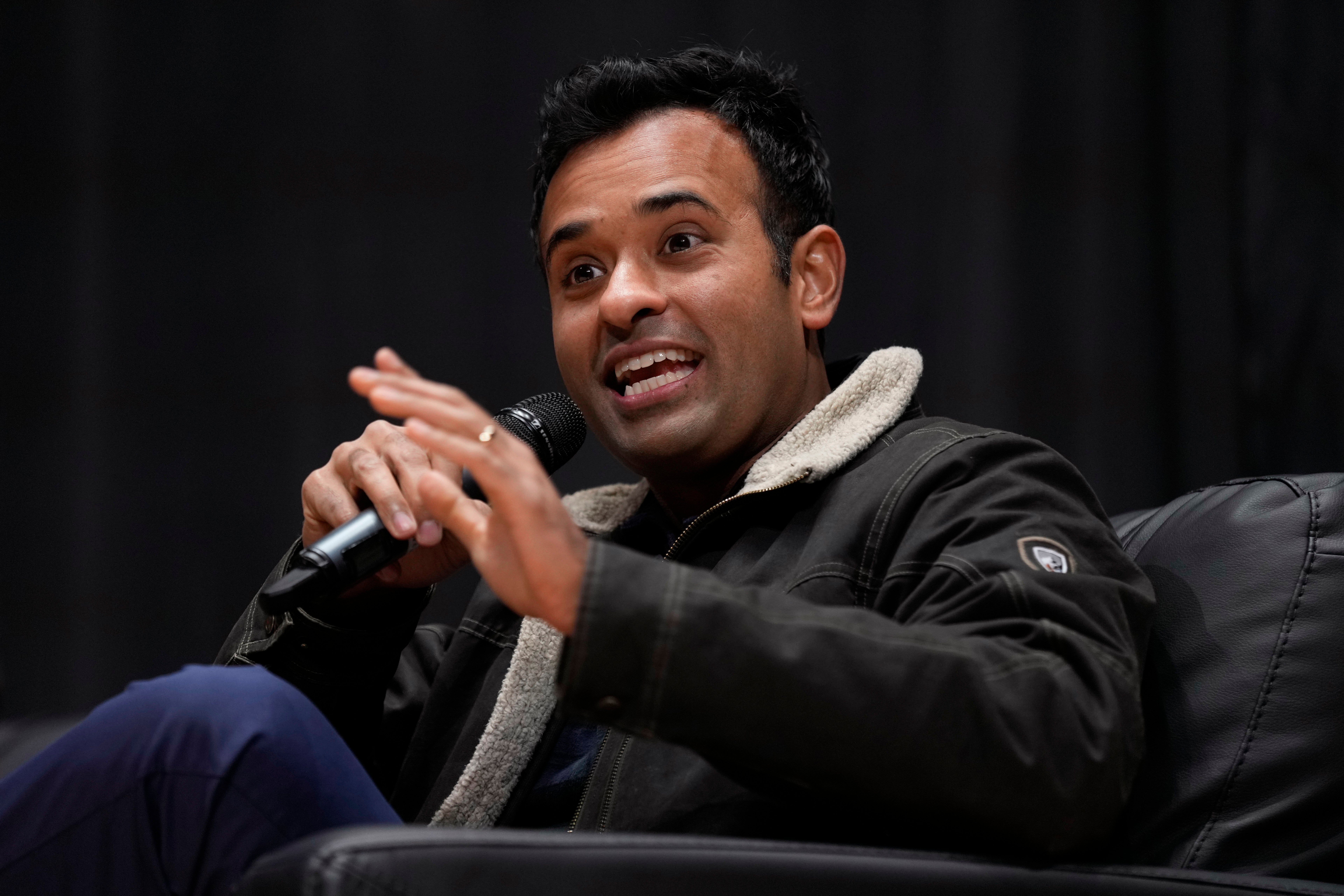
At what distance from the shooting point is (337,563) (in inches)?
36.6

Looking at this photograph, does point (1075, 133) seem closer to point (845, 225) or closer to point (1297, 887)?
point (845, 225)

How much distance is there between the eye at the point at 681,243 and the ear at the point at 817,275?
0.49 ft

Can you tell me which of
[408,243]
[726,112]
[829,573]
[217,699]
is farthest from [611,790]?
[408,243]

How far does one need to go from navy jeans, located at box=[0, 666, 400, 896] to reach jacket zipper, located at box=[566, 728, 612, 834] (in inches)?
11.6

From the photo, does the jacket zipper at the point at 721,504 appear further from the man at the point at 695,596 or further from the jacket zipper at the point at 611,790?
the jacket zipper at the point at 611,790

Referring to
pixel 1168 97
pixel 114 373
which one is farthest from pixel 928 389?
pixel 114 373

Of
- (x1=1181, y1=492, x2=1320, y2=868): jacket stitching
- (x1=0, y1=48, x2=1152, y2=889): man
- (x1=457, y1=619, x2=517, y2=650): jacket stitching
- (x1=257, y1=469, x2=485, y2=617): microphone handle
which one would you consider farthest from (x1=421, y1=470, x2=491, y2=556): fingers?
(x1=1181, y1=492, x2=1320, y2=868): jacket stitching

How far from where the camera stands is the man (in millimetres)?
713

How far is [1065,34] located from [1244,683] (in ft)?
5.34

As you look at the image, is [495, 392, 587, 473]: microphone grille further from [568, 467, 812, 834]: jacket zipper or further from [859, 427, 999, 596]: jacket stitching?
[859, 427, 999, 596]: jacket stitching

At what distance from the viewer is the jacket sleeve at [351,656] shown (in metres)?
1.26

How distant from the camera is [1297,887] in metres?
0.80

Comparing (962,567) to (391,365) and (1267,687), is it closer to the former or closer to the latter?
(1267,687)

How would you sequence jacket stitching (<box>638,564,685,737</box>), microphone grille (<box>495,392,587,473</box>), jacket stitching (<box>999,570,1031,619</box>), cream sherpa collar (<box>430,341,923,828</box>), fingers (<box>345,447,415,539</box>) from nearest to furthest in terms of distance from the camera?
jacket stitching (<box>638,564,685,737</box>)
jacket stitching (<box>999,570,1031,619</box>)
fingers (<box>345,447,415,539</box>)
cream sherpa collar (<box>430,341,923,828</box>)
microphone grille (<box>495,392,587,473</box>)
